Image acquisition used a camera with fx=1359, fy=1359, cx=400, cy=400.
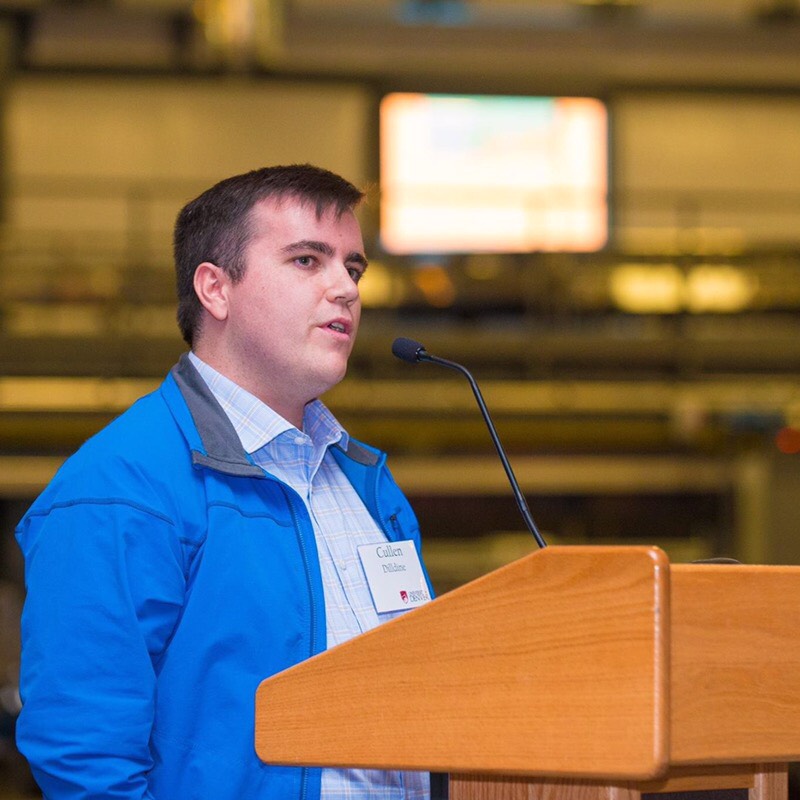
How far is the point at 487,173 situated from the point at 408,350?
373 inches

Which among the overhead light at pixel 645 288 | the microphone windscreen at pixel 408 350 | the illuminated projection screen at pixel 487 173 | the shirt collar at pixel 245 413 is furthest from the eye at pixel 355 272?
the illuminated projection screen at pixel 487 173

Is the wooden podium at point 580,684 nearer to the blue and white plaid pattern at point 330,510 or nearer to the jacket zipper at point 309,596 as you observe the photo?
the jacket zipper at point 309,596

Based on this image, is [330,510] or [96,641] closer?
[96,641]

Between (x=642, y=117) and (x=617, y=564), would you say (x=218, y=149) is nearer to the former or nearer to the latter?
(x=642, y=117)

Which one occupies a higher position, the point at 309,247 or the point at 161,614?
the point at 309,247

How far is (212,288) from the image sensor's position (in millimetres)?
2010

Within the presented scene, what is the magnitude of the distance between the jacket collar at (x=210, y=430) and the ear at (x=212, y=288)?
0.09 meters

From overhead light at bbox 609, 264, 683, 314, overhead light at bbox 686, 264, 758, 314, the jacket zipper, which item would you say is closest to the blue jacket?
the jacket zipper

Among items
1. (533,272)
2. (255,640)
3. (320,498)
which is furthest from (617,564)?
(533,272)

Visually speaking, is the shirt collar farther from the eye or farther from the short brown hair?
the eye

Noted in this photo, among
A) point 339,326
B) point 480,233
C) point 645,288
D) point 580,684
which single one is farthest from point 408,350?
point 480,233

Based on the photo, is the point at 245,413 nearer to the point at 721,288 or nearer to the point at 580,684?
the point at 580,684

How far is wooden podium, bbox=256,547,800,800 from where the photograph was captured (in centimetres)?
121

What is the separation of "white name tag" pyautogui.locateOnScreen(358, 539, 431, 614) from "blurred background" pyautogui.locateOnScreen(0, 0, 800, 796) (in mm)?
5388
